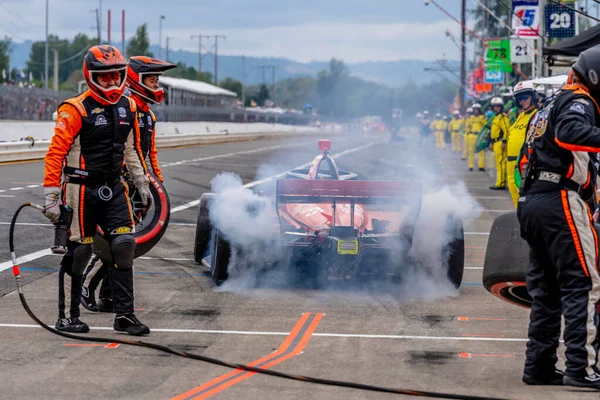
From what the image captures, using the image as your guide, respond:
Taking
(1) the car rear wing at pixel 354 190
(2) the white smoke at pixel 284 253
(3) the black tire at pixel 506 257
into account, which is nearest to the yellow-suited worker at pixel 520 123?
(2) the white smoke at pixel 284 253

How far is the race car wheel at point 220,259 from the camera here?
10.1m

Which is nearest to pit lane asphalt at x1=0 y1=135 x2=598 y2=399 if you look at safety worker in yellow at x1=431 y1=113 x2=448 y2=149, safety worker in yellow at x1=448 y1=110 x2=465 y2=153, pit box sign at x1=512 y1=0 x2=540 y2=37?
pit box sign at x1=512 y1=0 x2=540 y2=37

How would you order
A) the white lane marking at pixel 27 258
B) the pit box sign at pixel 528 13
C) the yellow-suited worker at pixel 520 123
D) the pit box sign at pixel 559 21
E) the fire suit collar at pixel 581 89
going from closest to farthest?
the fire suit collar at pixel 581 89 → the white lane marking at pixel 27 258 → the yellow-suited worker at pixel 520 123 → the pit box sign at pixel 559 21 → the pit box sign at pixel 528 13

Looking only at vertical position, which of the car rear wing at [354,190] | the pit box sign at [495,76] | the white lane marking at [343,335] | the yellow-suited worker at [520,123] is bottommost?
the white lane marking at [343,335]

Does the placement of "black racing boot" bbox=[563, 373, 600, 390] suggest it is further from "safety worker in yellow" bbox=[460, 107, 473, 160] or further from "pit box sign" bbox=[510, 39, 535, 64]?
"safety worker in yellow" bbox=[460, 107, 473, 160]

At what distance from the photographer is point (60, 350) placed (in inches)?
290

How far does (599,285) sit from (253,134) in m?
63.0

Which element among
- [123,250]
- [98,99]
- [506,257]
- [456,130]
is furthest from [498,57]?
[506,257]

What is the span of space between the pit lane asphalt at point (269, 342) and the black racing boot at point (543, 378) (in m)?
0.06

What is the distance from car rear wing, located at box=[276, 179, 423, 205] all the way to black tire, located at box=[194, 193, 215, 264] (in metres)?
1.05

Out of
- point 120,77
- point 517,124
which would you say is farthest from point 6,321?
point 517,124

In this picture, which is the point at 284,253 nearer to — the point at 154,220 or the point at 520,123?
the point at 154,220

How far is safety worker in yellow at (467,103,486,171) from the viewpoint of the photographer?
34.0 metres

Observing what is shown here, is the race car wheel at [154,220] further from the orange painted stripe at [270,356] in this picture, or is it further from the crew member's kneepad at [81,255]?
the orange painted stripe at [270,356]
